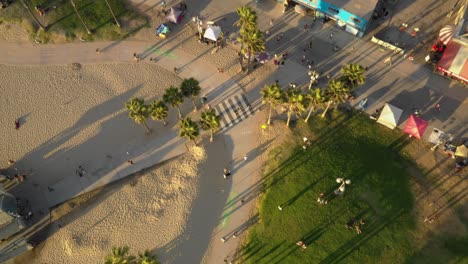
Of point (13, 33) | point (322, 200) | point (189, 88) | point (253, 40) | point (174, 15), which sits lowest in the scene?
point (322, 200)

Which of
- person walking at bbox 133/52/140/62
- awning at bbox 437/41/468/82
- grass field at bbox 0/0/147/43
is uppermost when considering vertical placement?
grass field at bbox 0/0/147/43

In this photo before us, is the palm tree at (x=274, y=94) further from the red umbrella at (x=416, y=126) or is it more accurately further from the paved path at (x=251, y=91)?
the red umbrella at (x=416, y=126)

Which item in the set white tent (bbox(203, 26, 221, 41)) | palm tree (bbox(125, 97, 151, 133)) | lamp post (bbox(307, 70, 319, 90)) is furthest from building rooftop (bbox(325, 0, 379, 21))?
palm tree (bbox(125, 97, 151, 133))

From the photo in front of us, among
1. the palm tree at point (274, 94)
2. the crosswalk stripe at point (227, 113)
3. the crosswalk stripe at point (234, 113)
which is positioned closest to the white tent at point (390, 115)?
the palm tree at point (274, 94)

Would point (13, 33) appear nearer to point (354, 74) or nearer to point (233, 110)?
point (233, 110)

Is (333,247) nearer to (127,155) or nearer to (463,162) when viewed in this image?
(463,162)

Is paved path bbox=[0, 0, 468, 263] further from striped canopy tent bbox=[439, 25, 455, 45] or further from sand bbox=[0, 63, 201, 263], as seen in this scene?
striped canopy tent bbox=[439, 25, 455, 45]

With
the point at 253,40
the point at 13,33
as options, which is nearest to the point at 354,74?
the point at 253,40
